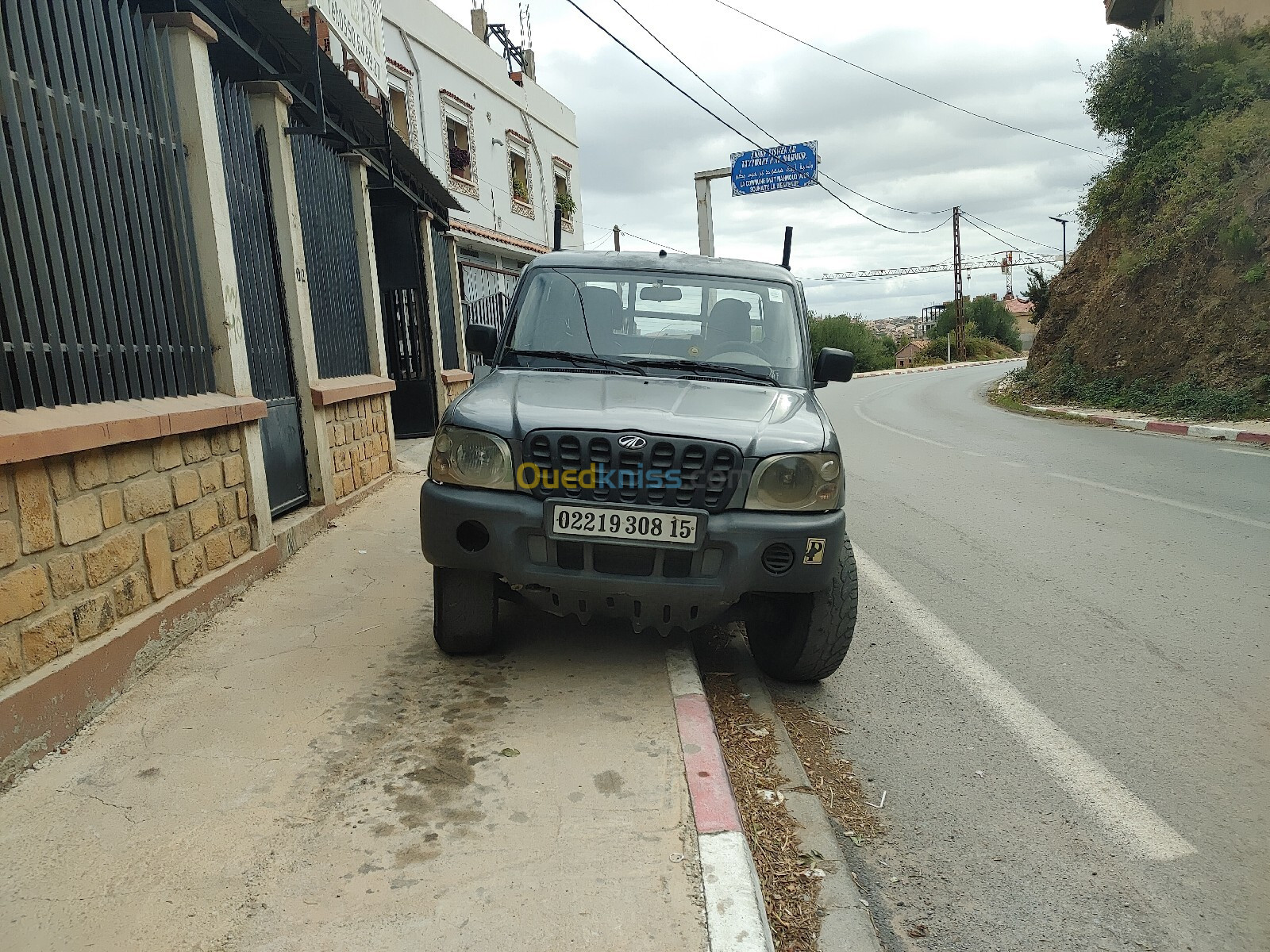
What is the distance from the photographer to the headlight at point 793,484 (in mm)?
3400

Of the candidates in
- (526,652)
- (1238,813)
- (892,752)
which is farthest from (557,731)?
(1238,813)

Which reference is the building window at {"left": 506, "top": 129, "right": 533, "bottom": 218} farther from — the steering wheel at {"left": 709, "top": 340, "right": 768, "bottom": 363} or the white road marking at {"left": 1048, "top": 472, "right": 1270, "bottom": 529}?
the steering wheel at {"left": 709, "top": 340, "right": 768, "bottom": 363}

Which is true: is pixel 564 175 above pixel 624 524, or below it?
above

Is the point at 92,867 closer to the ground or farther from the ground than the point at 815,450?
closer to the ground

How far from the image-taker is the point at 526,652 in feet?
13.5

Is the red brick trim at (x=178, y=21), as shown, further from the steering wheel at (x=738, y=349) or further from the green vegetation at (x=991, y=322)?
Result: the green vegetation at (x=991, y=322)

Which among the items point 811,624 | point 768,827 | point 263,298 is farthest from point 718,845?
point 263,298

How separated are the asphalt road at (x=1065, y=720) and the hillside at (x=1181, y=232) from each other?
850 cm

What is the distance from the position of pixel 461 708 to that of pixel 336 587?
1.96 m

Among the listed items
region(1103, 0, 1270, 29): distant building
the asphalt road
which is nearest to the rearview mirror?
the asphalt road

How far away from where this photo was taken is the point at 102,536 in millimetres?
3512

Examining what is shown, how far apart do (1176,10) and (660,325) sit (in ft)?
76.7

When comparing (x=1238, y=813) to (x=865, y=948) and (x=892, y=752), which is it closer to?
(x=892, y=752)

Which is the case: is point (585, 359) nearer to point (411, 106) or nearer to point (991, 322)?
point (411, 106)
